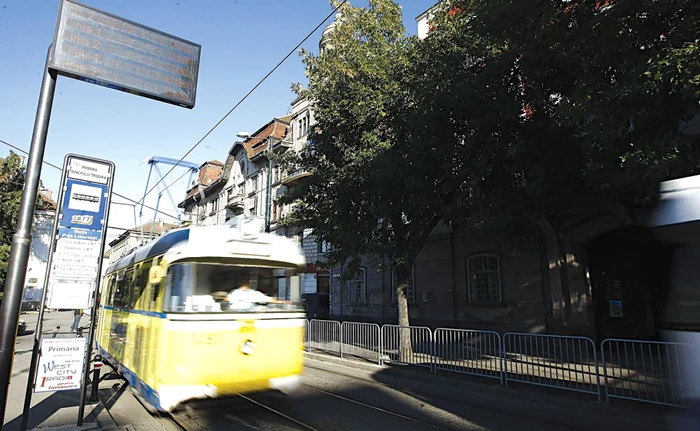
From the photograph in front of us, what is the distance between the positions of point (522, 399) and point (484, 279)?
9463mm

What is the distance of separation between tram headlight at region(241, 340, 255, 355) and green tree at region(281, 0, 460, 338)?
5.66 metres

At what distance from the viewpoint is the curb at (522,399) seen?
6.77 metres

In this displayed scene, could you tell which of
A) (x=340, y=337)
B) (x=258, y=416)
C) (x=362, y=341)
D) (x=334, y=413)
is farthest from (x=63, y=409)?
(x=340, y=337)

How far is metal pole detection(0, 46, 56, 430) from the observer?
441 centimetres

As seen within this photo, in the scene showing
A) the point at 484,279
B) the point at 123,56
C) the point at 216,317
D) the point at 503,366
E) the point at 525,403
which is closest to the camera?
the point at 123,56

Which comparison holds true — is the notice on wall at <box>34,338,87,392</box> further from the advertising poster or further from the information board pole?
the advertising poster

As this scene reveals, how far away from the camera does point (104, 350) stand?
39.8 feet

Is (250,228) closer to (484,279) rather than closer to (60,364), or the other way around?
(60,364)

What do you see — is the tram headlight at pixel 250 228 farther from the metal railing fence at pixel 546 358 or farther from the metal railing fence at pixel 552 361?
the metal railing fence at pixel 552 361

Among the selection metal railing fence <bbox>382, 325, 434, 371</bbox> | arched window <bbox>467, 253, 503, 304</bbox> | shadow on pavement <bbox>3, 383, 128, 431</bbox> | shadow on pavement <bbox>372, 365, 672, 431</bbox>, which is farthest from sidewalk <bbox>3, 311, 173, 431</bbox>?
arched window <bbox>467, 253, 503, 304</bbox>

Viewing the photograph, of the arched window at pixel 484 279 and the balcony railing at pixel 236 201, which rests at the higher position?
the balcony railing at pixel 236 201

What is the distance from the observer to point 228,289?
6.96m

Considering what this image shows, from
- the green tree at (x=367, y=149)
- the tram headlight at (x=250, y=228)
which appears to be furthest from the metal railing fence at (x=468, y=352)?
the tram headlight at (x=250, y=228)

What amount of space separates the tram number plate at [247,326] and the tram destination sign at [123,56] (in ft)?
10.8
